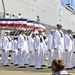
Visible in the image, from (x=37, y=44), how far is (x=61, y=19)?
1882 inches

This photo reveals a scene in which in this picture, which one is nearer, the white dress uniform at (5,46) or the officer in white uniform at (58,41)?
the officer in white uniform at (58,41)

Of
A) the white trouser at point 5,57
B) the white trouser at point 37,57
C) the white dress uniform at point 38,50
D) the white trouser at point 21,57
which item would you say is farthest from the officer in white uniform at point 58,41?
the white trouser at point 5,57

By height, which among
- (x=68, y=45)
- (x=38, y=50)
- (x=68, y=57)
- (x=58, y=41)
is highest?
(x=58, y=41)

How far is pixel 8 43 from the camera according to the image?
1558cm

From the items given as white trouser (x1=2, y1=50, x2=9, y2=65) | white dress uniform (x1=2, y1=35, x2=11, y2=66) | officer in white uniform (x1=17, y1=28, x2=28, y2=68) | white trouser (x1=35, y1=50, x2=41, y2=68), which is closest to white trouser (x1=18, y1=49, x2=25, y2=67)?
officer in white uniform (x1=17, y1=28, x2=28, y2=68)

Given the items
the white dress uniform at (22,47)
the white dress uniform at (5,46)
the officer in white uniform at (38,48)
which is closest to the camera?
the officer in white uniform at (38,48)

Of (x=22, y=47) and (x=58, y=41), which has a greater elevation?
(x=58, y=41)

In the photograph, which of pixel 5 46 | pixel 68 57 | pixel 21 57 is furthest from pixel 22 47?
pixel 68 57

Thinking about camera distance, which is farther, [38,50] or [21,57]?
[21,57]

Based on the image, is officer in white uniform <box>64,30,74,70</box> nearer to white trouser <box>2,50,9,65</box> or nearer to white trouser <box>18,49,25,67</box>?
white trouser <box>18,49,25,67</box>

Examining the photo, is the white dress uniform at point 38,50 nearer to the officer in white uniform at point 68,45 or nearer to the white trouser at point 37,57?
the white trouser at point 37,57

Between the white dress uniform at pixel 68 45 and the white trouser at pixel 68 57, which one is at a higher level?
the white dress uniform at pixel 68 45

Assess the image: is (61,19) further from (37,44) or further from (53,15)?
(37,44)

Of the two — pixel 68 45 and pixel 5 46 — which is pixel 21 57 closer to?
pixel 5 46
